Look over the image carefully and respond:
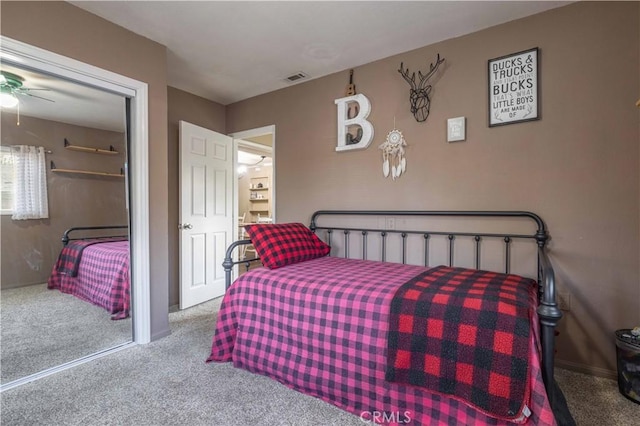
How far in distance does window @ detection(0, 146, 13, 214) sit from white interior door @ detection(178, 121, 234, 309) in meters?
1.25

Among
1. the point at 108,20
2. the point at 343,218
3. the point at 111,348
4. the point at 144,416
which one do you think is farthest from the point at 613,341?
the point at 108,20

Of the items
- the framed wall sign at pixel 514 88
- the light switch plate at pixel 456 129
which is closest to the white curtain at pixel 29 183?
the light switch plate at pixel 456 129

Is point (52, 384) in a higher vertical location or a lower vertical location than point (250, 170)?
lower

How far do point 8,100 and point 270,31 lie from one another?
1712mm

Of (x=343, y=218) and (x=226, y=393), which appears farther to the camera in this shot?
(x=343, y=218)

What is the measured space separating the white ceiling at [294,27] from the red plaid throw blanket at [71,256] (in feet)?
5.24

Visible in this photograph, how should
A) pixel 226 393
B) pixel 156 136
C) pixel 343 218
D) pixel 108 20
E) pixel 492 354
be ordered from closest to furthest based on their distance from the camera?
pixel 492 354 → pixel 226 393 → pixel 108 20 → pixel 156 136 → pixel 343 218

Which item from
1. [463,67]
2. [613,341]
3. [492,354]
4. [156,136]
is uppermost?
[463,67]

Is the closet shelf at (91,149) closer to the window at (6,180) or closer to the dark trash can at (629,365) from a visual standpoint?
the window at (6,180)

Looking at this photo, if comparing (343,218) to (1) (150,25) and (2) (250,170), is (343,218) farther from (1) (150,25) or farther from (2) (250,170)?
(2) (250,170)

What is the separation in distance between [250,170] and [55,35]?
23.4ft

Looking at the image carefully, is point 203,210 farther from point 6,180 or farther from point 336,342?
point 336,342

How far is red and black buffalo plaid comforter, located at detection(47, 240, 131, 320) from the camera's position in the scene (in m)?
2.30

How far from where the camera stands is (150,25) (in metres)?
2.13
